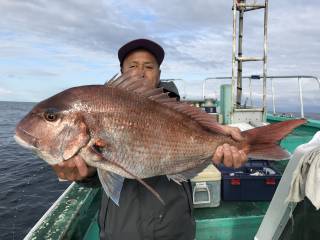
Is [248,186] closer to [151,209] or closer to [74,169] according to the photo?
[151,209]

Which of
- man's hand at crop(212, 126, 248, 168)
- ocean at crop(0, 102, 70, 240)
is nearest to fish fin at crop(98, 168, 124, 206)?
man's hand at crop(212, 126, 248, 168)

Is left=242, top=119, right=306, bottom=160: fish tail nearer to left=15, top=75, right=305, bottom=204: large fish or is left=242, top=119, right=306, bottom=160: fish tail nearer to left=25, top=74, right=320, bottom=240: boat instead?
left=15, top=75, right=305, bottom=204: large fish

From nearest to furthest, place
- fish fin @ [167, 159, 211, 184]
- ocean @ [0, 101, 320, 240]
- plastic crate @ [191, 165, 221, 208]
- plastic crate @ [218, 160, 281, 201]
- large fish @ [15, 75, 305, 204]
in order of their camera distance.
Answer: large fish @ [15, 75, 305, 204] < fish fin @ [167, 159, 211, 184] < plastic crate @ [191, 165, 221, 208] < plastic crate @ [218, 160, 281, 201] < ocean @ [0, 101, 320, 240]

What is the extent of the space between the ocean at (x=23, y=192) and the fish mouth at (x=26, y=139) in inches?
288

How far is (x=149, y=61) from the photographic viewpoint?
3.13 metres

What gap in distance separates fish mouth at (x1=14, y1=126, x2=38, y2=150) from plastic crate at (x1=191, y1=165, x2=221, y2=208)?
3269 mm

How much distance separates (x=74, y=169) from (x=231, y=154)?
120 cm

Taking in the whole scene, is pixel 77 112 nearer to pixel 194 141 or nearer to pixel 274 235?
pixel 194 141

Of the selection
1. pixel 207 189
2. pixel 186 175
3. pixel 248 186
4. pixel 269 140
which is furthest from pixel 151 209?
pixel 248 186

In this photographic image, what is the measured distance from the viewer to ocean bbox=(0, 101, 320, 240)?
368 inches

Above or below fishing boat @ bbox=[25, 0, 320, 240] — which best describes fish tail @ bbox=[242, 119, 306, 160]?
above

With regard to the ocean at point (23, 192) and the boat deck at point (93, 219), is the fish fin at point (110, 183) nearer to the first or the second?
the boat deck at point (93, 219)

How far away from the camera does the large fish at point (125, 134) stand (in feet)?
7.28

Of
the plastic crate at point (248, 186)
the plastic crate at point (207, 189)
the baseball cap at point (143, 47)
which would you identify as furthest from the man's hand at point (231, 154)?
the plastic crate at point (248, 186)
